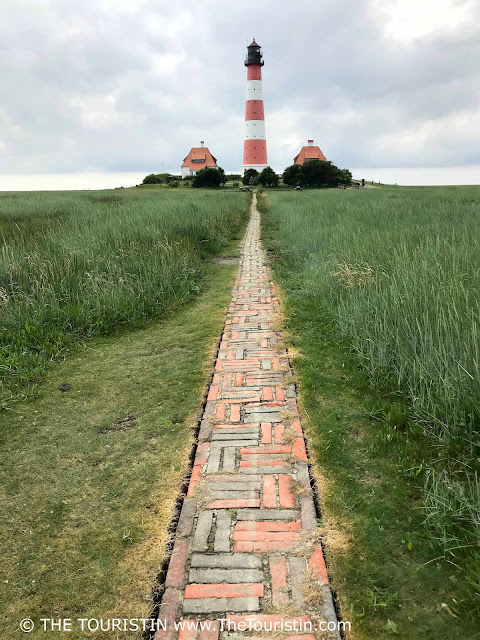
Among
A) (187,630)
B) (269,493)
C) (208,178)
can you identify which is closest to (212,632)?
(187,630)

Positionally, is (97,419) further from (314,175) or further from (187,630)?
(314,175)

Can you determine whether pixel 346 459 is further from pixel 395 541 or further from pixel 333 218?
pixel 333 218

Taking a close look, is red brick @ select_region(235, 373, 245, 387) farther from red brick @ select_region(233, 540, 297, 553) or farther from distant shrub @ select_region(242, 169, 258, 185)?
distant shrub @ select_region(242, 169, 258, 185)

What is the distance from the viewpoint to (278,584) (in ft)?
6.48

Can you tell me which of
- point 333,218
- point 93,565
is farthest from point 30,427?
point 333,218

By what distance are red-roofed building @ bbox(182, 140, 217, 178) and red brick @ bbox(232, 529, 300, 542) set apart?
216ft

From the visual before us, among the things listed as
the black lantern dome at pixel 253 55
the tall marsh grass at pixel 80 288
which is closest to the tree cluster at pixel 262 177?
the black lantern dome at pixel 253 55

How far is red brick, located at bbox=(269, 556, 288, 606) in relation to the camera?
1.90 metres

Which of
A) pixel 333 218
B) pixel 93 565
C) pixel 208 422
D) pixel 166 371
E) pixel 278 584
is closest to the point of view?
pixel 278 584

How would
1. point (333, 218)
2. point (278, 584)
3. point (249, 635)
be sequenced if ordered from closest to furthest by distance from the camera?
point (249, 635) → point (278, 584) → point (333, 218)

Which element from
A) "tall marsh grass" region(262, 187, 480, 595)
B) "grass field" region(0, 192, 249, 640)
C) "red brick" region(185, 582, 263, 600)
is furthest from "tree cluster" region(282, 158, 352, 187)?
"red brick" region(185, 582, 263, 600)

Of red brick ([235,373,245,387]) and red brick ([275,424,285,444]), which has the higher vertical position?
red brick ([235,373,245,387])

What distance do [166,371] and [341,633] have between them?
113 inches

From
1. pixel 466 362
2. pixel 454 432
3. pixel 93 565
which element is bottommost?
pixel 93 565
